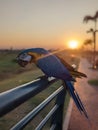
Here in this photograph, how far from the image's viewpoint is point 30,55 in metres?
2.97

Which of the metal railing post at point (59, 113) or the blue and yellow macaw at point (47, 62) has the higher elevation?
the blue and yellow macaw at point (47, 62)

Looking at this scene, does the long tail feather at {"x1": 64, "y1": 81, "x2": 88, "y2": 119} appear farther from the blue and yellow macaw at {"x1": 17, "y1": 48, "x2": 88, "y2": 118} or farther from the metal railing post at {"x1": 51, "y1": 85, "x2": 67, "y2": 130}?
the metal railing post at {"x1": 51, "y1": 85, "x2": 67, "y2": 130}

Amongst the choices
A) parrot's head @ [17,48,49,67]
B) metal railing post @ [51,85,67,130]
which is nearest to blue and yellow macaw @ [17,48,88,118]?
parrot's head @ [17,48,49,67]

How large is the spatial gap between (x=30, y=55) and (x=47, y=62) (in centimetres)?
20

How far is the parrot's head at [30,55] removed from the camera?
2.94 metres

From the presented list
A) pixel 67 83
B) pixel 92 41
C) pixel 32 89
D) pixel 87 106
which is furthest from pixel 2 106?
pixel 92 41

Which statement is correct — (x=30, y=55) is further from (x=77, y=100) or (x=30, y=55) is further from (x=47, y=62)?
(x=77, y=100)

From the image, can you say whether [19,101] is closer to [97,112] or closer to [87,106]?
[97,112]

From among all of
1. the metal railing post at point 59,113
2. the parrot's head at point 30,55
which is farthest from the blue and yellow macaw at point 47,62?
the metal railing post at point 59,113

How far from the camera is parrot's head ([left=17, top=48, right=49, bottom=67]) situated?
2938 millimetres

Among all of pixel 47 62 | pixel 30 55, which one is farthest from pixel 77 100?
pixel 30 55

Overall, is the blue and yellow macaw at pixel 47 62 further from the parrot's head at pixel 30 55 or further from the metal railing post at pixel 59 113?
the metal railing post at pixel 59 113

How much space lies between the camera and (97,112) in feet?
21.6

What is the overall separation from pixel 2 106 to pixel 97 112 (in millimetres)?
5396
